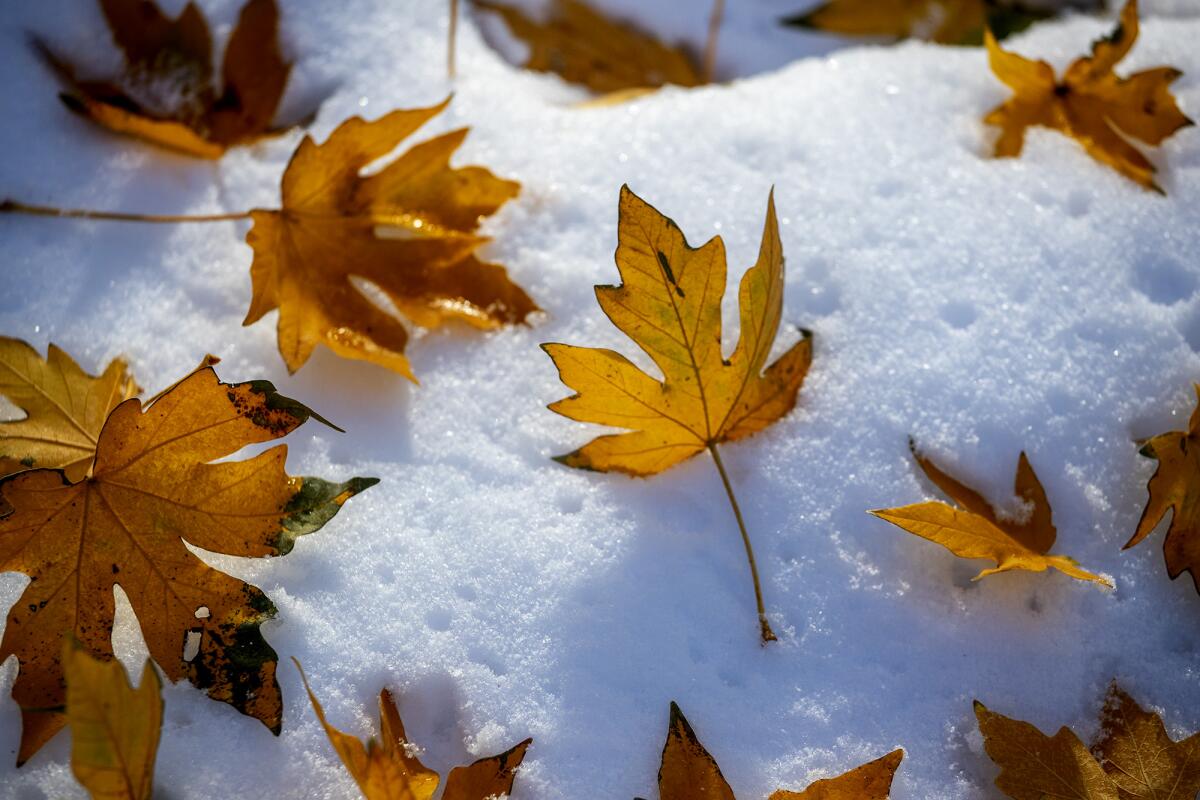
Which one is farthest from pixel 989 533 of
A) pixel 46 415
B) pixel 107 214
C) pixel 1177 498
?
pixel 107 214

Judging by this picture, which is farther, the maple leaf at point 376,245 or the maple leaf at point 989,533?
the maple leaf at point 376,245

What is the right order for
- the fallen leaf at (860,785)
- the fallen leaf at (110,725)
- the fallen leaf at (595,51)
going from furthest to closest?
the fallen leaf at (595,51) → the fallen leaf at (860,785) → the fallen leaf at (110,725)

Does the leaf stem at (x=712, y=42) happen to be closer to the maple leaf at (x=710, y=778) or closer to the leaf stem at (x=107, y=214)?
the leaf stem at (x=107, y=214)

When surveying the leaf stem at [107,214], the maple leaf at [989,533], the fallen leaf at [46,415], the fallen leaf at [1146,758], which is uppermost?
the leaf stem at [107,214]

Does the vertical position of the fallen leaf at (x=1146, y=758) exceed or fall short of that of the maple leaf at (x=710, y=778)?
it falls short

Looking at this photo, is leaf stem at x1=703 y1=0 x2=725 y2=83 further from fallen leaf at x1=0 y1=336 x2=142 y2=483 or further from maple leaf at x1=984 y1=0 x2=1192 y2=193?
fallen leaf at x1=0 y1=336 x2=142 y2=483

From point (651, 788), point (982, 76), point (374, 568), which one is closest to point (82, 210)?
point (374, 568)

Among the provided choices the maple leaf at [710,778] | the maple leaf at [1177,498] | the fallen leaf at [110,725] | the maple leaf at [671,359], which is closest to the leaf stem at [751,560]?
the maple leaf at [671,359]
